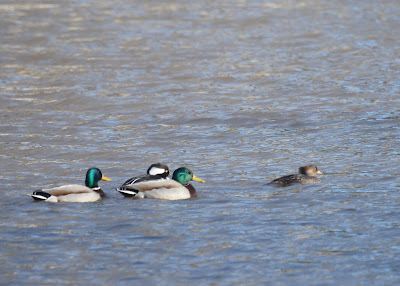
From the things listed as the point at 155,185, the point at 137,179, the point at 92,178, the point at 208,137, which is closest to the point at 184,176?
the point at 155,185

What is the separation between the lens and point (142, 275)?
927cm

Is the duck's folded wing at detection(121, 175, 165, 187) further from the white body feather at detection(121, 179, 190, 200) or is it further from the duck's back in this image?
the duck's back

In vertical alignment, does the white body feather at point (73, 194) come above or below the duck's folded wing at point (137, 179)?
below

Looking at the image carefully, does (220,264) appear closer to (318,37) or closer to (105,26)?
(318,37)

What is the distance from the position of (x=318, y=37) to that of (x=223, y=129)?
10450 millimetres

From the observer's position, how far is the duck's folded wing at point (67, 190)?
1201cm

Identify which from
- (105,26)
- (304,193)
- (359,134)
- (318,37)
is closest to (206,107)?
(359,134)

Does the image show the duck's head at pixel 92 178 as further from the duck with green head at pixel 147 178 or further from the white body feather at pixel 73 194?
the duck with green head at pixel 147 178

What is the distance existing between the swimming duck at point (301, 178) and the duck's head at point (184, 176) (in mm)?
1085

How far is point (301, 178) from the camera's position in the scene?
12.7 meters

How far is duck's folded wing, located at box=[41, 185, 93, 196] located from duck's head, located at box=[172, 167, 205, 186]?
1268 millimetres

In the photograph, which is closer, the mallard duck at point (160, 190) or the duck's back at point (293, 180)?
the mallard duck at point (160, 190)

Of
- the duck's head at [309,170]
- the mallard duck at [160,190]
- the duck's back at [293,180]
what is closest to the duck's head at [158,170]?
the mallard duck at [160,190]

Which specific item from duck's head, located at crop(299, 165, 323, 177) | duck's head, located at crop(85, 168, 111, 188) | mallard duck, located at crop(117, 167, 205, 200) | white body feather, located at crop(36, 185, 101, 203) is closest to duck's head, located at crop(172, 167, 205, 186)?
mallard duck, located at crop(117, 167, 205, 200)
